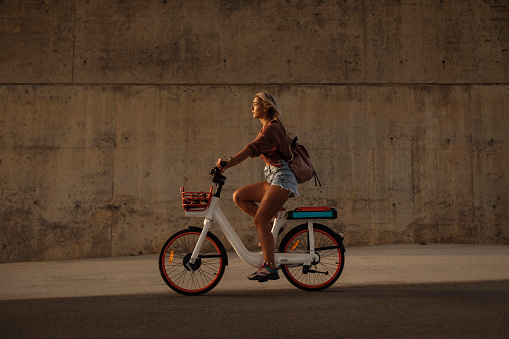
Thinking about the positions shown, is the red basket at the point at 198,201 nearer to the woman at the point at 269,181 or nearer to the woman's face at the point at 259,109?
the woman at the point at 269,181

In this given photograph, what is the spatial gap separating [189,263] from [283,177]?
3.79ft

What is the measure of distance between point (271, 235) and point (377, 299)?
107 centimetres

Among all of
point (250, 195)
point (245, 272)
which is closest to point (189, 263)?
point (250, 195)

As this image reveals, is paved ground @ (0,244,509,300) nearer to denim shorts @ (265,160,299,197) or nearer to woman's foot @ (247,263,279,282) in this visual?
woman's foot @ (247,263,279,282)

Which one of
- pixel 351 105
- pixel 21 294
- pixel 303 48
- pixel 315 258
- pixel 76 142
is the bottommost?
pixel 21 294

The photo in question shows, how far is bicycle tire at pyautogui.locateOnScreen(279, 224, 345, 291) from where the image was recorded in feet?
Result: 15.1

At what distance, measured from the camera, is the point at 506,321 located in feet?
10.8

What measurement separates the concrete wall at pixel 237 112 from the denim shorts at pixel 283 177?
4.37 metres

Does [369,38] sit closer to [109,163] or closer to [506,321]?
[109,163]

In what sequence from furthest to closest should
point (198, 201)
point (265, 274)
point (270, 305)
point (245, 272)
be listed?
1. point (245, 272)
2. point (198, 201)
3. point (265, 274)
4. point (270, 305)

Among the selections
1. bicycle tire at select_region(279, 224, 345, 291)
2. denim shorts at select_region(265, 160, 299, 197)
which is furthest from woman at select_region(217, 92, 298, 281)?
bicycle tire at select_region(279, 224, 345, 291)

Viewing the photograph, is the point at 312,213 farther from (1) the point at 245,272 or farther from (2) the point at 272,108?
(1) the point at 245,272

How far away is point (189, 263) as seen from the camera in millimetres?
4457

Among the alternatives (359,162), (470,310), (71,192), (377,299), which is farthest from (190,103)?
(470,310)
